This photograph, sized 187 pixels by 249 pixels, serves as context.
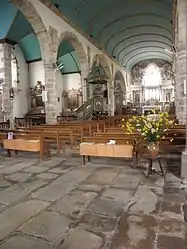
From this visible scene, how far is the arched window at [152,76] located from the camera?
32.5 meters

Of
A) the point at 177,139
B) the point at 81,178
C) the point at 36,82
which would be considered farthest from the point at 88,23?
the point at 81,178

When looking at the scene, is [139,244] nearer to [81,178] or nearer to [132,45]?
[81,178]

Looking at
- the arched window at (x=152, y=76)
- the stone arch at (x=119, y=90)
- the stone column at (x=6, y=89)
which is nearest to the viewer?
the stone column at (x=6, y=89)

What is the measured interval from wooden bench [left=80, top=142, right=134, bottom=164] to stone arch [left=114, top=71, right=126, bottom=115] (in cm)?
2084

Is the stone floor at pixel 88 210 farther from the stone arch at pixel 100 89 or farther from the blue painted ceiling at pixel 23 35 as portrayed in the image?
the stone arch at pixel 100 89

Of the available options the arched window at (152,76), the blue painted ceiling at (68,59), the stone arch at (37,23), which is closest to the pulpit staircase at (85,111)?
the stone arch at (37,23)

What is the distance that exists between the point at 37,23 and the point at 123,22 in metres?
9.34

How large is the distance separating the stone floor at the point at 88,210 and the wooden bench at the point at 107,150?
42cm

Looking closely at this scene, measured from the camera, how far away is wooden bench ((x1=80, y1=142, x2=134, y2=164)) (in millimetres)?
5636

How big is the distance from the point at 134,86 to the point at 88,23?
17.3m

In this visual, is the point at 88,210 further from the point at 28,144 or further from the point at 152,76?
the point at 152,76

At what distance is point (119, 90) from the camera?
1118 inches

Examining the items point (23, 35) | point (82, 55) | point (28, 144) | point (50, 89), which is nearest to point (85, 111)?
point (50, 89)

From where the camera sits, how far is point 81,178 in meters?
4.77
